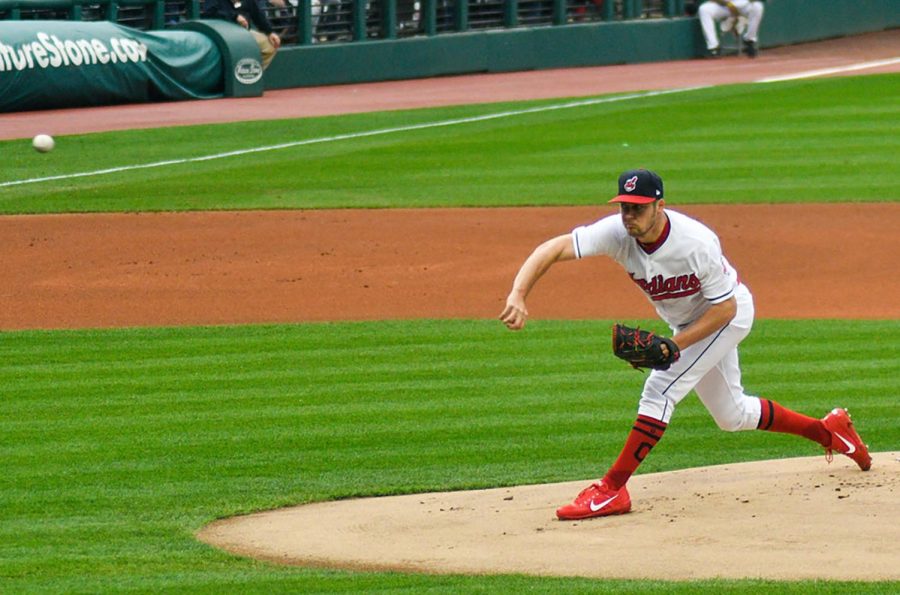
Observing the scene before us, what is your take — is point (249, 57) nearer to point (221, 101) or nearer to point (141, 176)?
point (221, 101)

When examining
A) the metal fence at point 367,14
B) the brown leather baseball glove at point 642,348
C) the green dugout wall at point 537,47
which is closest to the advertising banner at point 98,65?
the metal fence at point 367,14

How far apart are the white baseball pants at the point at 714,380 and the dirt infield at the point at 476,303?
346 mm

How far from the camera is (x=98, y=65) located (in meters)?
21.8

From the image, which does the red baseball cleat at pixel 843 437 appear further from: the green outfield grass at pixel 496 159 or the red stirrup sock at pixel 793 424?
the green outfield grass at pixel 496 159

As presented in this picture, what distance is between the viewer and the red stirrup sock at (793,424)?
7109mm

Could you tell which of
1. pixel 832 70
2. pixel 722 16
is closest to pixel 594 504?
pixel 832 70

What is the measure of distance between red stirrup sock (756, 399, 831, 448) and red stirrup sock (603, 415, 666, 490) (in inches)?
28.6

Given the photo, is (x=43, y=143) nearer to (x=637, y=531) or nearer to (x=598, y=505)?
(x=598, y=505)

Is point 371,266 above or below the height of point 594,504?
below

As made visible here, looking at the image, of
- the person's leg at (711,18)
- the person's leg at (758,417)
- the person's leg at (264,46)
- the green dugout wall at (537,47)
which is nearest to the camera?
the person's leg at (758,417)

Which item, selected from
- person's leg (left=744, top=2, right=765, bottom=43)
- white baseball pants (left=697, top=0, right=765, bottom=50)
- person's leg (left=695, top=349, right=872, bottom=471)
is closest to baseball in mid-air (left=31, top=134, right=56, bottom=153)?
person's leg (left=695, top=349, right=872, bottom=471)

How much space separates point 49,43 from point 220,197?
19.3 ft

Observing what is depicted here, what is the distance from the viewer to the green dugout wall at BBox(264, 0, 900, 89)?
2561 centimetres

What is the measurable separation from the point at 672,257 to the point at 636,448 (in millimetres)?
837
